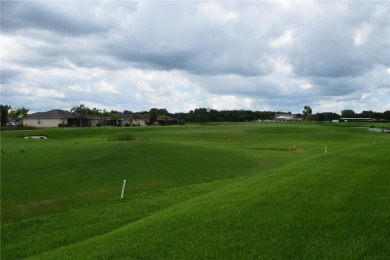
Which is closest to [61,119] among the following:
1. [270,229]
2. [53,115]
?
[53,115]

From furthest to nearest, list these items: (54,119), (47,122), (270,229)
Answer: (47,122), (54,119), (270,229)

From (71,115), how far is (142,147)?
10933cm

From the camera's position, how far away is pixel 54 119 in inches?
5138

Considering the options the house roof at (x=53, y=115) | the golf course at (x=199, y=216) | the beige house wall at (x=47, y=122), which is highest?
the house roof at (x=53, y=115)

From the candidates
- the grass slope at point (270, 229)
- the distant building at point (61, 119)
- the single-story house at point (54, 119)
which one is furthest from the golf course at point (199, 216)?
the distant building at point (61, 119)

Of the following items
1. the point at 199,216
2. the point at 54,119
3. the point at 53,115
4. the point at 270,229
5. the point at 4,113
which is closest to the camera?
the point at 270,229

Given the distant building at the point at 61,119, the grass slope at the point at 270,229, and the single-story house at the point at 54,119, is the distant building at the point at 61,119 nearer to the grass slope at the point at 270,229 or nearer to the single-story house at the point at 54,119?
the single-story house at the point at 54,119

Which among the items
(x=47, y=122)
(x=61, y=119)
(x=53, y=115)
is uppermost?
(x=53, y=115)

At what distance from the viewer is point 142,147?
35031 mm

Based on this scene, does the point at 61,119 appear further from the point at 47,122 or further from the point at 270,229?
the point at 270,229

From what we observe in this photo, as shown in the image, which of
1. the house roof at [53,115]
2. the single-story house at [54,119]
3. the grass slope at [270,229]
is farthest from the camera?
the house roof at [53,115]

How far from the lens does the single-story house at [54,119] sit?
428ft

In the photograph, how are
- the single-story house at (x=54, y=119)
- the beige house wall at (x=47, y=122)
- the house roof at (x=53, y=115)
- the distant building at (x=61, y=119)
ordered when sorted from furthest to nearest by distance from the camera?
the house roof at (x=53, y=115)
the distant building at (x=61, y=119)
the single-story house at (x=54, y=119)
the beige house wall at (x=47, y=122)

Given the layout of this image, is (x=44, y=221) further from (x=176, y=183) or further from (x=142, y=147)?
(x=142, y=147)
